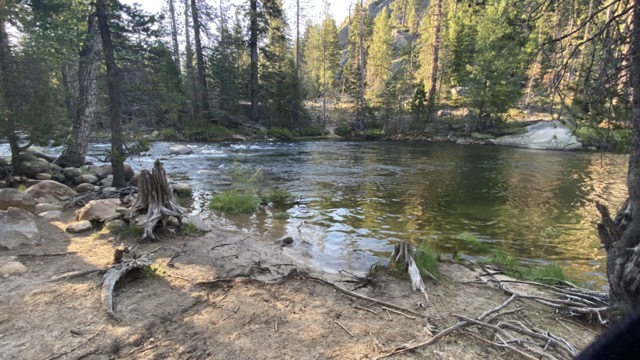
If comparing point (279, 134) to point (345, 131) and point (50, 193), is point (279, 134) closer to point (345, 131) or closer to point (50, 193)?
point (345, 131)

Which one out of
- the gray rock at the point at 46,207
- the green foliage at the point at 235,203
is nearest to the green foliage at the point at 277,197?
the green foliage at the point at 235,203

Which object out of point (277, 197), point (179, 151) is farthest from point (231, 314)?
point (179, 151)

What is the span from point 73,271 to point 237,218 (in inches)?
163

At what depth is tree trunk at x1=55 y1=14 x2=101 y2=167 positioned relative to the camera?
1084 cm

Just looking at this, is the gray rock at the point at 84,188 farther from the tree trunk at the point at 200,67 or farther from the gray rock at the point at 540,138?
the gray rock at the point at 540,138

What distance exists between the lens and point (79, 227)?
666 cm

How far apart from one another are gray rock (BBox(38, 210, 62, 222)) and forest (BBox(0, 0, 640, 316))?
7.89 ft

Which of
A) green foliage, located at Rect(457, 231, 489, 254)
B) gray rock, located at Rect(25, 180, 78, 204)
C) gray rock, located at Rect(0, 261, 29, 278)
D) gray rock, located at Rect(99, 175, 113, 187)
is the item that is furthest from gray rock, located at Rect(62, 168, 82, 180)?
green foliage, located at Rect(457, 231, 489, 254)

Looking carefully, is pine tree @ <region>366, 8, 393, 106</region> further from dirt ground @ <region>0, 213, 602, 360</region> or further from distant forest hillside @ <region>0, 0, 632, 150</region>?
dirt ground @ <region>0, 213, 602, 360</region>

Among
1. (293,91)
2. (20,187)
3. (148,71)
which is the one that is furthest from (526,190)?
(293,91)

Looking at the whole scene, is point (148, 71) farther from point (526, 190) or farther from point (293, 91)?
point (293, 91)

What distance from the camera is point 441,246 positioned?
284 inches

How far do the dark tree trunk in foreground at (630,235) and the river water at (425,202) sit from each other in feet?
1.72

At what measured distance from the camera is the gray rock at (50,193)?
8.70 metres
